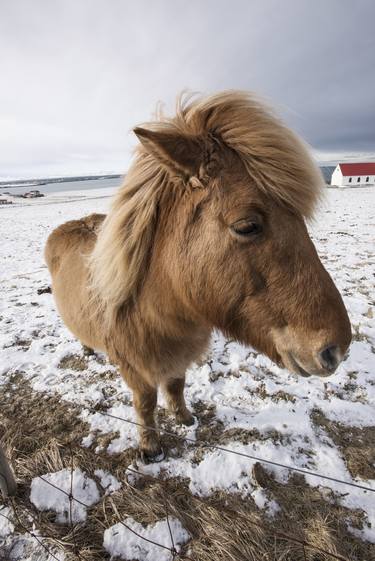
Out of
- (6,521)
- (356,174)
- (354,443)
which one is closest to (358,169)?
(356,174)

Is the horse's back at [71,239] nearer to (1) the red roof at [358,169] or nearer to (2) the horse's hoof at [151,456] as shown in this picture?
(2) the horse's hoof at [151,456]

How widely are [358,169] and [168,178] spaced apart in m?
66.3

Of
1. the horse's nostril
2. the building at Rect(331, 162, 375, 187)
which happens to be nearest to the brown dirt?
the horse's nostril

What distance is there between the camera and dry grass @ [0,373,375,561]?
189 cm

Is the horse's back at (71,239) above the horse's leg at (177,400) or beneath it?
above

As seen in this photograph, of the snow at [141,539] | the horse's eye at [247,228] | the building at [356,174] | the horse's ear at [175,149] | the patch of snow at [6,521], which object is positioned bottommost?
the snow at [141,539]

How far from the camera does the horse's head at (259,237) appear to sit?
51.8 inches

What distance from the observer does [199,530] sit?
204 centimetres

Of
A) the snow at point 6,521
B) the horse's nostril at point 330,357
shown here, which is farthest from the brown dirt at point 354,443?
the snow at point 6,521

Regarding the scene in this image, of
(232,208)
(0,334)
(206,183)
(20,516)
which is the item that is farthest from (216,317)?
(0,334)

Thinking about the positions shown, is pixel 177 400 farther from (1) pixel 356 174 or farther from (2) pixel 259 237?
(1) pixel 356 174

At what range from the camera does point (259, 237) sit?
52.3 inches

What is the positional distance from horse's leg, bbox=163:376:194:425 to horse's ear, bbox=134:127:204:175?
2061 millimetres

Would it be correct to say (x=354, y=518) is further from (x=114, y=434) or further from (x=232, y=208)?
(x=232, y=208)
